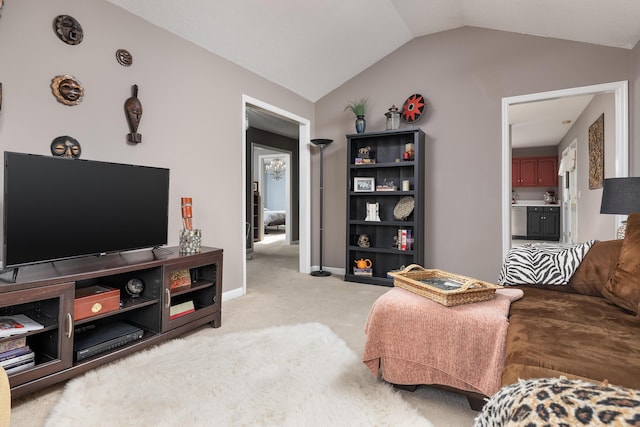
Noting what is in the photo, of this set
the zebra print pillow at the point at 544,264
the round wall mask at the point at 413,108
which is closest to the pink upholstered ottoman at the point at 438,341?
the zebra print pillow at the point at 544,264

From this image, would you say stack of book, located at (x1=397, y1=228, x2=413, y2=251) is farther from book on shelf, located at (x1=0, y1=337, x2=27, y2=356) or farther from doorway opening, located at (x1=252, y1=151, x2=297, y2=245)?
doorway opening, located at (x1=252, y1=151, x2=297, y2=245)

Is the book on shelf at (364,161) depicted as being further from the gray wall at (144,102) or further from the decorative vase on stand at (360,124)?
the gray wall at (144,102)

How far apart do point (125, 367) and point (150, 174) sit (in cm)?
125

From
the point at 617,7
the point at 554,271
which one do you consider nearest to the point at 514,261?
the point at 554,271

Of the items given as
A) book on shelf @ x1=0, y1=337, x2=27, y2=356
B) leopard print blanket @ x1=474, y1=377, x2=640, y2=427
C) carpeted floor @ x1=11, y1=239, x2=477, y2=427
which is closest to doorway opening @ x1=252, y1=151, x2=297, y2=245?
carpeted floor @ x1=11, y1=239, x2=477, y2=427

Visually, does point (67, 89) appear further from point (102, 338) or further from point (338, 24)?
point (338, 24)

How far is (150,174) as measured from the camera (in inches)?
95.0

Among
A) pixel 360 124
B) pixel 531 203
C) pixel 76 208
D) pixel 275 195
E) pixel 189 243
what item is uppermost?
pixel 360 124

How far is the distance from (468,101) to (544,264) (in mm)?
2407

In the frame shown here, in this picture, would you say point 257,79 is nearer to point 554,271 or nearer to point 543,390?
point 554,271

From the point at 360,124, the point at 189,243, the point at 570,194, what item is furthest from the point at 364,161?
the point at 570,194

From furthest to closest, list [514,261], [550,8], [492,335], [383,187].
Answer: [383,187], [550,8], [514,261], [492,335]

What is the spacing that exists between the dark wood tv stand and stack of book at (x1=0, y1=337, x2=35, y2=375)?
44mm

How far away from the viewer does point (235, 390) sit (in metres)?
1.77
